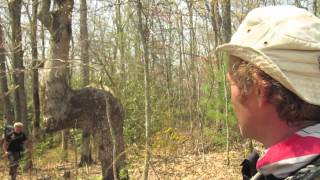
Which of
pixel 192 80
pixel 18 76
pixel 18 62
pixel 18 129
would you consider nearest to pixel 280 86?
pixel 18 129

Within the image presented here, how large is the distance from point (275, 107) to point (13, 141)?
35.2 ft

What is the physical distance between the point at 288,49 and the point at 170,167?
9940 millimetres

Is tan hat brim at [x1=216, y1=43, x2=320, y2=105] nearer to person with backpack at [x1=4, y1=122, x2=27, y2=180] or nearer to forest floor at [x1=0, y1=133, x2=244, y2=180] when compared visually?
forest floor at [x1=0, y1=133, x2=244, y2=180]

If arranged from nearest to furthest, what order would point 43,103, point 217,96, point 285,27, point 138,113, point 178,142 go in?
point 285,27 < point 43,103 < point 217,96 < point 178,142 < point 138,113

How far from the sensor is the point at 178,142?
13016mm

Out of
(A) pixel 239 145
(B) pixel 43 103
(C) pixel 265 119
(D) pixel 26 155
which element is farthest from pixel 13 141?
(C) pixel 265 119

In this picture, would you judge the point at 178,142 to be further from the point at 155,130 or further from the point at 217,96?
the point at 217,96

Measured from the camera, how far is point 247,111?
126cm

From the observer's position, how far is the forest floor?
9.89m

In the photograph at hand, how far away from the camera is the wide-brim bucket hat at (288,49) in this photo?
1.12 meters

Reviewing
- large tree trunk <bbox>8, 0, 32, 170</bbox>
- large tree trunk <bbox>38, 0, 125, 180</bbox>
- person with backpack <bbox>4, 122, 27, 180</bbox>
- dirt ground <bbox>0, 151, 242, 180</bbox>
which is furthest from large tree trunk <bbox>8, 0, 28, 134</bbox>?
large tree trunk <bbox>38, 0, 125, 180</bbox>

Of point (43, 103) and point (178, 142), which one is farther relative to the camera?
point (178, 142)

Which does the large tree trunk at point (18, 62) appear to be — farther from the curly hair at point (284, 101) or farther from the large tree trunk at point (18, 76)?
the curly hair at point (284, 101)

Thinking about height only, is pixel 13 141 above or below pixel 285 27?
below
